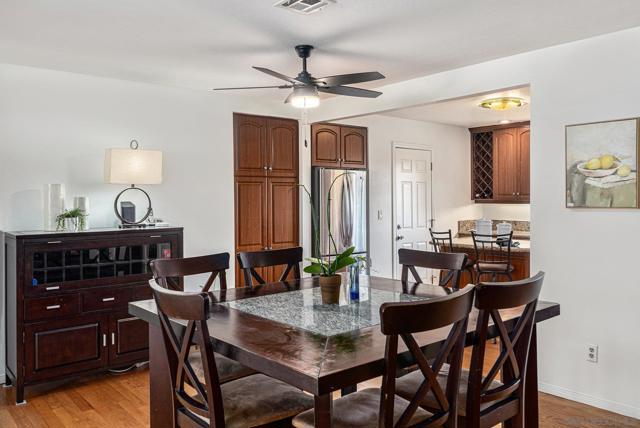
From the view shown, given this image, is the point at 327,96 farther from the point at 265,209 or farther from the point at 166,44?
the point at 166,44

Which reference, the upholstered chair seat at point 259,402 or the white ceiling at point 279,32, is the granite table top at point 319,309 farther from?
the white ceiling at point 279,32

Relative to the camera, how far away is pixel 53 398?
11.4ft

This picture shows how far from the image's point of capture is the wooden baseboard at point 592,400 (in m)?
3.07

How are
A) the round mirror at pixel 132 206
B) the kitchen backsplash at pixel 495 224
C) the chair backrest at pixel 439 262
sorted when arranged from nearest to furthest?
1. the chair backrest at pixel 439 262
2. the round mirror at pixel 132 206
3. the kitchen backsplash at pixel 495 224

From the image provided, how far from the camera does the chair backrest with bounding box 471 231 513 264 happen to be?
517 centimetres

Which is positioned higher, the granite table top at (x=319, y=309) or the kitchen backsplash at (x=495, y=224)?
the kitchen backsplash at (x=495, y=224)

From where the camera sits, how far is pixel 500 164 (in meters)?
6.83

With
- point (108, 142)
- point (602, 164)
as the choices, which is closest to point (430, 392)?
point (602, 164)

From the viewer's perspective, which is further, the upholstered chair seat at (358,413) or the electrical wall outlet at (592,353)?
the electrical wall outlet at (592,353)

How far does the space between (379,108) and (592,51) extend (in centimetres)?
183

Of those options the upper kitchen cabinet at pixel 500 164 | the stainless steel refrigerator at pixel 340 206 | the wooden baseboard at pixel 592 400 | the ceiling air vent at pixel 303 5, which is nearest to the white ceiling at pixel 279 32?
the ceiling air vent at pixel 303 5

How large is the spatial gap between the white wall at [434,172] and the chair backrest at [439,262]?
275cm

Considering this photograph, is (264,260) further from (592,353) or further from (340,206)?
(340,206)

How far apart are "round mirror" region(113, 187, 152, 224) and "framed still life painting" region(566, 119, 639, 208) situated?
124 inches
